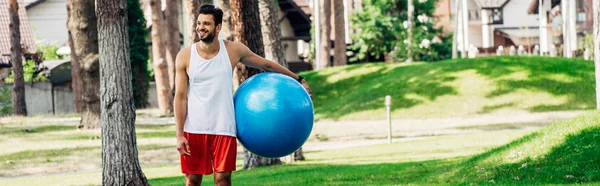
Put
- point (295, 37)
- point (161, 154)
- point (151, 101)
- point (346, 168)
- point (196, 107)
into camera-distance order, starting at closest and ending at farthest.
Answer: point (196, 107) → point (346, 168) → point (161, 154) → point (151, 101) → point (295, 37)

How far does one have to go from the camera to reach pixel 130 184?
13.0 metres

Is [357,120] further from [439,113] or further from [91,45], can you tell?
[91,45]

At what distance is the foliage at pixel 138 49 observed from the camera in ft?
155

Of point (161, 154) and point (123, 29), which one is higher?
point (123, 29)

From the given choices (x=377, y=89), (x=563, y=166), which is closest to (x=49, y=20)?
(x=377, y=89)

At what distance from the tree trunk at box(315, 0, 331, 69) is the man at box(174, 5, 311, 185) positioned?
39693 mm

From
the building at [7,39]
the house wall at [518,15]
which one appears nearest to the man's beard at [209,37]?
the building at [7,39]

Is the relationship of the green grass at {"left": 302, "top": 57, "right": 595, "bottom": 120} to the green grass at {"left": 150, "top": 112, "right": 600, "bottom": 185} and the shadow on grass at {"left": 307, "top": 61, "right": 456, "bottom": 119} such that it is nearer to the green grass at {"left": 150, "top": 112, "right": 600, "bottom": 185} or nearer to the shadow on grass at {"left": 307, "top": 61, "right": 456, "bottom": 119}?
the shadow on grass at {"left": 307, "top": 61, "right": 456, "bottom": 119}

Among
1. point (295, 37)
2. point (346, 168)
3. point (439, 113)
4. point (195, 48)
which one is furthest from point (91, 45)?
point (295, 37)

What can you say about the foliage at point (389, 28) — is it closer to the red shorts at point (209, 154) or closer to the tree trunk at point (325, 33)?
the tree trunk at point (325, 33)

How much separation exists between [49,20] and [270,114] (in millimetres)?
55978

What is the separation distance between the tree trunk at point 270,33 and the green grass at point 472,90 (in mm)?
15337

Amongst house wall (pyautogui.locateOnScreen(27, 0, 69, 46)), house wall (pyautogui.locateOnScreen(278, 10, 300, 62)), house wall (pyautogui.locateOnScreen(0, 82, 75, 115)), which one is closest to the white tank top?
house wall (pyautogui.locateOnScreen(0, 82, 75, 115))

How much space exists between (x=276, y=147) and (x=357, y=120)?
25251mm
